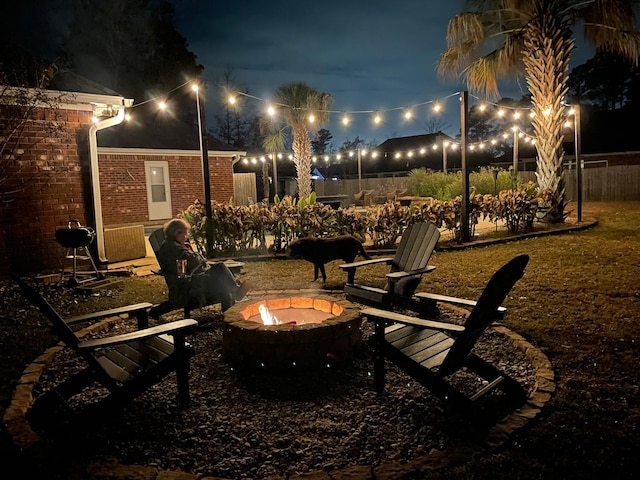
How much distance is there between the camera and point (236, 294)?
5.01 meters

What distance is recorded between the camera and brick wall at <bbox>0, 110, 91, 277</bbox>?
25.0 feet

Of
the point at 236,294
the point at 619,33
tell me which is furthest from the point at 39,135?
the point at 619,33

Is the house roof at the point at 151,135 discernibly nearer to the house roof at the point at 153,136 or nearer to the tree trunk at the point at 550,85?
the house roof at the point at 153,136

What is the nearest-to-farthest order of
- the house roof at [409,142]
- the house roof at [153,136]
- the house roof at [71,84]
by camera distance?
the house roof at [71,84] < the house roof at [153,136] < the house roof at [409,142]

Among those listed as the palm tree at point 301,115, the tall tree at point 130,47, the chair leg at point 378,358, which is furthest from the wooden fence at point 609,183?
the tall tree at point 130,47

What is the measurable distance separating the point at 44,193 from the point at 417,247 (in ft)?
21.0

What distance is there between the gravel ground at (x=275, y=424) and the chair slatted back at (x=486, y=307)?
46 cm

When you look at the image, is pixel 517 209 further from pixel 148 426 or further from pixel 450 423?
pixel 148 426

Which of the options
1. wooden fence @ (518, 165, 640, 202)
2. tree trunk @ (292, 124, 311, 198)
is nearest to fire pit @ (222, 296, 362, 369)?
tree trunk @ (292, 124, 311, 198)

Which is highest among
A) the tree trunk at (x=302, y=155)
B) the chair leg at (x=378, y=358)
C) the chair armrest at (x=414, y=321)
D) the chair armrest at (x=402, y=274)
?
the tree trunk at (x=302, y=155)

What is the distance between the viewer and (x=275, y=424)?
2928mm

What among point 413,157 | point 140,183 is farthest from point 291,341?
point 413,157

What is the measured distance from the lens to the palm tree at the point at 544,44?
40.0 feet

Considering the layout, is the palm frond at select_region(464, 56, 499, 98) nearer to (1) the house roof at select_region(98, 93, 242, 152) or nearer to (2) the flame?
(1) the house roof at select_region(98, 93, 242, 152)
